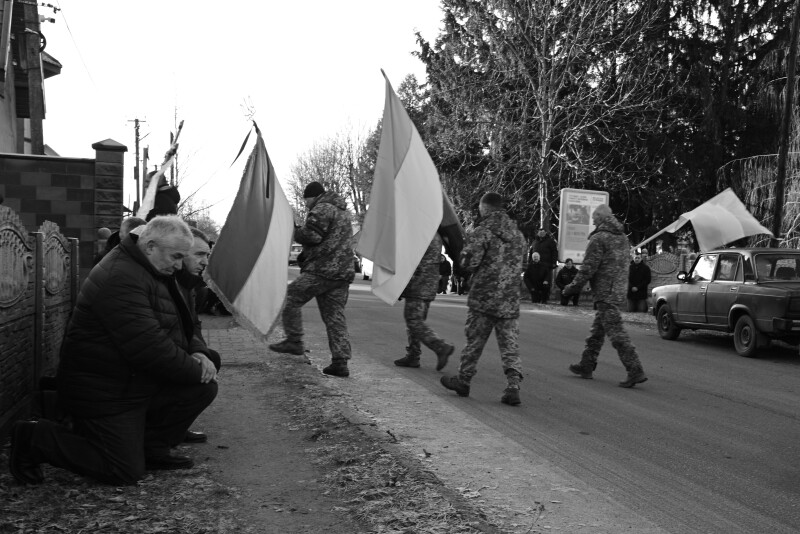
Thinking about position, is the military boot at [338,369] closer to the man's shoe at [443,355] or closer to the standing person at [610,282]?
the man's shoe at [443,355]

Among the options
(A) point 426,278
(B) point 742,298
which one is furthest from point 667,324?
(A) point 426,278

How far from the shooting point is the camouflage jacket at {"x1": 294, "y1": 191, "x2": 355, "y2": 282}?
351 inches

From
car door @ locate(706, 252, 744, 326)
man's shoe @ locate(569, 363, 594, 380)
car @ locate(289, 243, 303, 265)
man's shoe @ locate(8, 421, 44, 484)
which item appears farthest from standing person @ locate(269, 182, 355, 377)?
car door @ locate(706, 252, 744, 326)

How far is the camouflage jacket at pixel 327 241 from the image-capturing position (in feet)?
29.3

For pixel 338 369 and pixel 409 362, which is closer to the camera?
pixel 338 369

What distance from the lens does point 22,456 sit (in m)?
4.77

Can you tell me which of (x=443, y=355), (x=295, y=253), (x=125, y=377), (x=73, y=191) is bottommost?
(x=443, y=355)

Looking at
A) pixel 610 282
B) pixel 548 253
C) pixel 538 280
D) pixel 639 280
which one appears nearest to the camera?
pixel 610 282

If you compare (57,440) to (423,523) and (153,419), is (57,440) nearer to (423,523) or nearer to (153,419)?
(153,419)

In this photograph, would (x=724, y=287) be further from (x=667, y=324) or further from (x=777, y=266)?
(x=667, y=324)

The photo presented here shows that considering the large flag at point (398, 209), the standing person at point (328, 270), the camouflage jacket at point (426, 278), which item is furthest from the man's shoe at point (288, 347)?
the camouflage jacket at point (426, 278)

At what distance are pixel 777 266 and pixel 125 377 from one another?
36.7 feet

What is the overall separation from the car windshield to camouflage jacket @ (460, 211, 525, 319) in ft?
22.3

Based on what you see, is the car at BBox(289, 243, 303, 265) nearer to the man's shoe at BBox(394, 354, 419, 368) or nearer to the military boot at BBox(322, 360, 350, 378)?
the military boot at BBox(322, 360, 350, 378)
